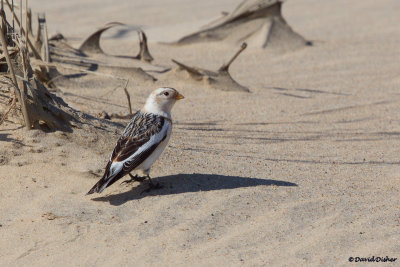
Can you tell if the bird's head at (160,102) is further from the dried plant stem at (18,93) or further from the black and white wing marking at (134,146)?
the dried plant stem at (18,93)

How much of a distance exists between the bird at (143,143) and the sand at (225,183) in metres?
0.24

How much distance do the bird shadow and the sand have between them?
15 mm

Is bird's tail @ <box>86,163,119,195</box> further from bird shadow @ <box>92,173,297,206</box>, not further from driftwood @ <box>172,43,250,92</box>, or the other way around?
driftwood @ <box>172,43,250,92</box>

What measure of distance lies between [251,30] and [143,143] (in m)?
6.27

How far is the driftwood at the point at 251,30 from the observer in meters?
10.8

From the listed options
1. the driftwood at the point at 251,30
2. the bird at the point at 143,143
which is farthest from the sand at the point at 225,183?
the driftwood at the point at 251,30

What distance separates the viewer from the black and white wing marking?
4.84 metres

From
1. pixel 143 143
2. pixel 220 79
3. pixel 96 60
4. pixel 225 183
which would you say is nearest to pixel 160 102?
pixel 143 143

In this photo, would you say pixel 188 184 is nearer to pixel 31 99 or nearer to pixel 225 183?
pixel 225 183

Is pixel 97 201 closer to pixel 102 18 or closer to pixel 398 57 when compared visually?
pixel 398 57

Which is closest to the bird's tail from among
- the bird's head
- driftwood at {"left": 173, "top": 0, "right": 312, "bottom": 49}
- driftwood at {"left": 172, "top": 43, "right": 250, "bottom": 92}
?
the bird's head

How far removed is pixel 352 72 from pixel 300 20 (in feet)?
12.2

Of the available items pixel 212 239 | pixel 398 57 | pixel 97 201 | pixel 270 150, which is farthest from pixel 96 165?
pixel 398 57

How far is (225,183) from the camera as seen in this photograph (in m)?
5.38
